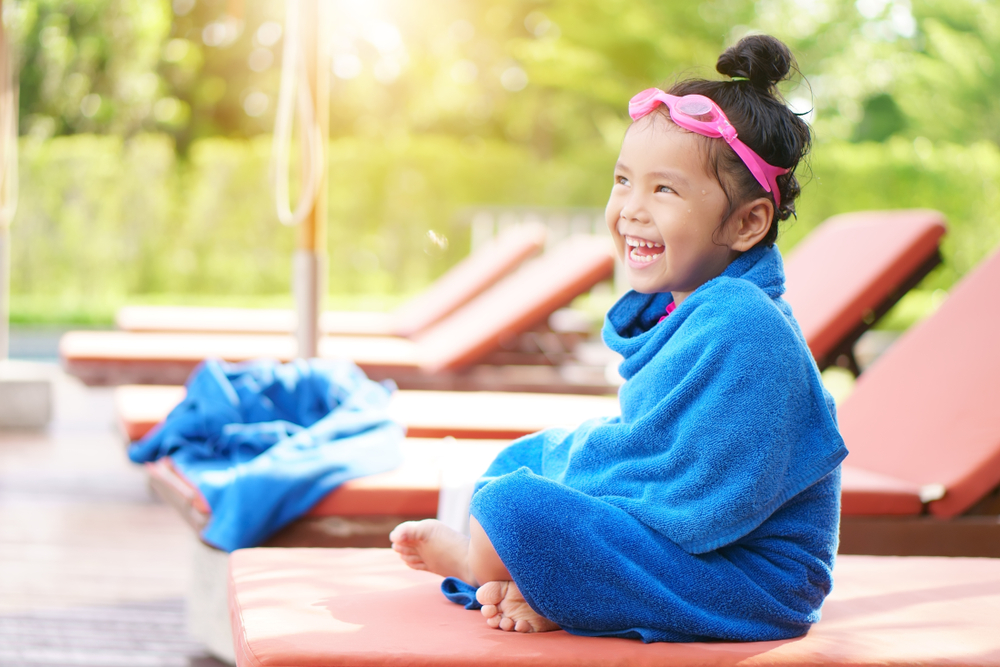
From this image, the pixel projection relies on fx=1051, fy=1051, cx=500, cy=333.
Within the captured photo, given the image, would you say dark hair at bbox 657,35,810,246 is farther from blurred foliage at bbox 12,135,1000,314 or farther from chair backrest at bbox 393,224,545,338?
blurred foliage at bbox 12,135,1000,314

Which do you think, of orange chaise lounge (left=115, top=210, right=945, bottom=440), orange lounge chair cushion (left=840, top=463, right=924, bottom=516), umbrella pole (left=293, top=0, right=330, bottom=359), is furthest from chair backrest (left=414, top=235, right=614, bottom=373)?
orange lounge chair cushion (left=840, top=463, right=924, bottom=516)

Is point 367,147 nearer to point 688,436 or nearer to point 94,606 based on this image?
point 94,606

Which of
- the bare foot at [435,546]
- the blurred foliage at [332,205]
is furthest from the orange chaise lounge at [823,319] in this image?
the blurred foliage at [332,205]

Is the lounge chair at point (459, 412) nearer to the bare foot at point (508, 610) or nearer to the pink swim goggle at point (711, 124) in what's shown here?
the bare foot at point (508, 610)

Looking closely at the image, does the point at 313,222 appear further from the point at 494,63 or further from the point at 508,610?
the point at 494,63

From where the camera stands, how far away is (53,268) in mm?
11906

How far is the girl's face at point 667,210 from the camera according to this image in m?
1.40

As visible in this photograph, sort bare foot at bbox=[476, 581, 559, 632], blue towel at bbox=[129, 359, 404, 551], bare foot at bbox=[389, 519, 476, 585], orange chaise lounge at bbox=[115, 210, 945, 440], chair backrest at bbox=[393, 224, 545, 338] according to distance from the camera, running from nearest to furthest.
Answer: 1. bare foot at bbox=[476, 581, 559, 632]
2. bare foot at bbox=[389, 519, 476, 585]
3. blue towel at bbox=[129, 359, 404, 551]
4. orange chaise lounge at bbox=[115, 210, 945, 440]
5. chair backrest at bbox=[393, 224, 545, 338]

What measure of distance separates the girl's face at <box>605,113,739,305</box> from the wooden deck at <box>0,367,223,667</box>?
141 cm

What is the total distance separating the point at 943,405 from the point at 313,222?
200cm

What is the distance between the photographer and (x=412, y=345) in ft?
17.6

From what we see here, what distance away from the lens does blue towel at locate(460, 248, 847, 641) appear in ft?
4.17

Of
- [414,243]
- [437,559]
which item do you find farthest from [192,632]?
[414,243]

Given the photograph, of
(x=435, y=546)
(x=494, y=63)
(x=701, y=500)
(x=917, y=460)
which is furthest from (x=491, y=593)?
(x=494, y=63)
